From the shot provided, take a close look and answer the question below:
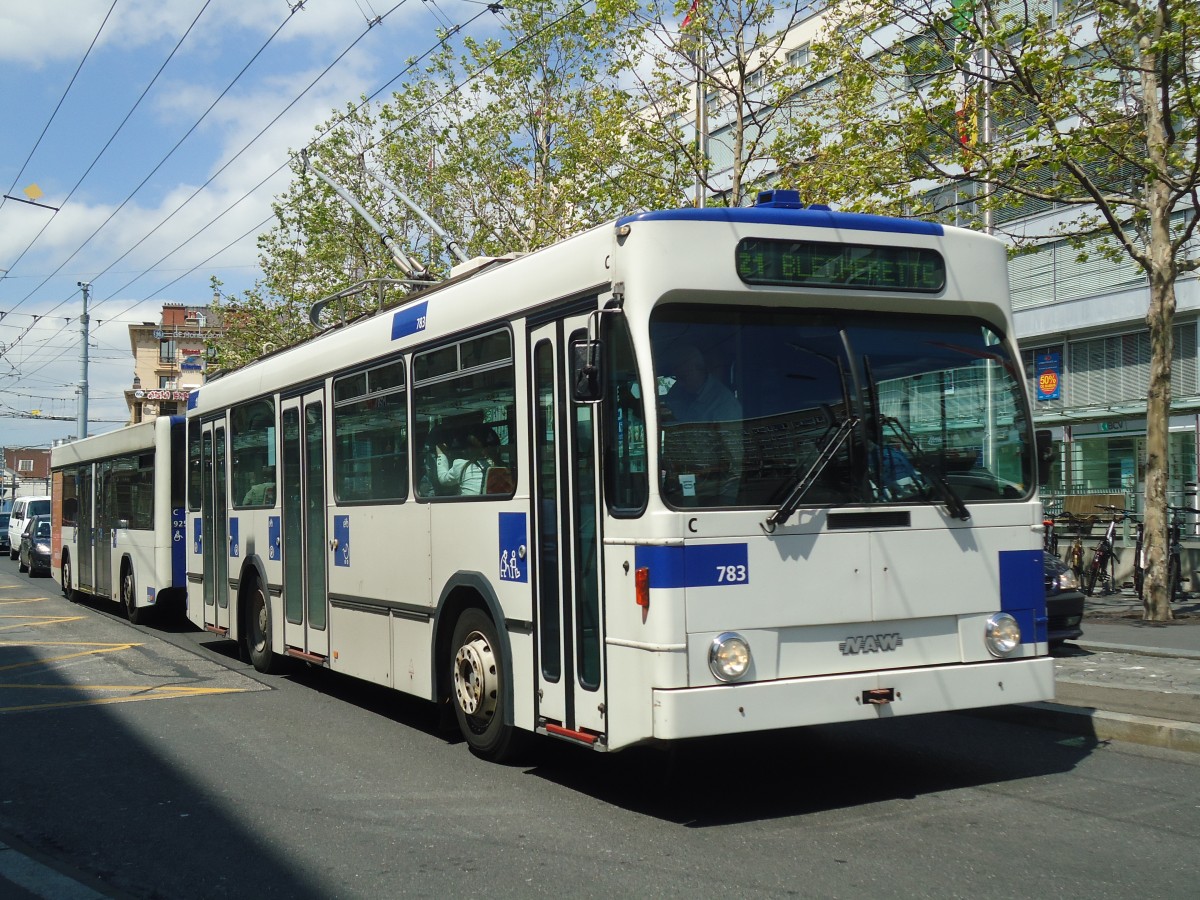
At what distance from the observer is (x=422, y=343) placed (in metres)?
8.58

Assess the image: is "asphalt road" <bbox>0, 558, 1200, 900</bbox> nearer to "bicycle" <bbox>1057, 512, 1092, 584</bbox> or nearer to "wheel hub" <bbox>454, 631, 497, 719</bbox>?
"wheel hub" <bbox>454, 631, 497, 719</bbox>

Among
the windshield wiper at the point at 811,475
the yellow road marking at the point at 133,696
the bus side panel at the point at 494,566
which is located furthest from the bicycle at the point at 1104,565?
the windshield wiper at the point at 811,475

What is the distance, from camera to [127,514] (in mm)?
18188

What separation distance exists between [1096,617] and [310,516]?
1004cm

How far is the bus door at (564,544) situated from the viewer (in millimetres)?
6500

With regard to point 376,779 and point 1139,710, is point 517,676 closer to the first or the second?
point 376,779

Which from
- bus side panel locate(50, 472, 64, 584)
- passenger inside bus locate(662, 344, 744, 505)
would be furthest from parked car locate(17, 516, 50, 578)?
passenger inside bus locate(662, 344, 744, 505)

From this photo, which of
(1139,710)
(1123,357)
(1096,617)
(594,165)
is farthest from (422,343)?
(1123,357)

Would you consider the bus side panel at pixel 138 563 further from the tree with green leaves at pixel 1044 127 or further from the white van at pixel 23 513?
the white van at pixel 23 513

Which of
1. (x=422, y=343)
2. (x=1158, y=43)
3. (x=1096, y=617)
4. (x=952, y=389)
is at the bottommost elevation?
(x=1096, y=617)

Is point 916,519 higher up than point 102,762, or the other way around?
point 916,519

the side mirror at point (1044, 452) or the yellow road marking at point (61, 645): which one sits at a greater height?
the side mirror at point (1044, 452)

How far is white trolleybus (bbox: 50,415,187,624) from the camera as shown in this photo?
16594 millimetres

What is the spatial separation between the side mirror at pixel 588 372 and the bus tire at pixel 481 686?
203 centimetres
